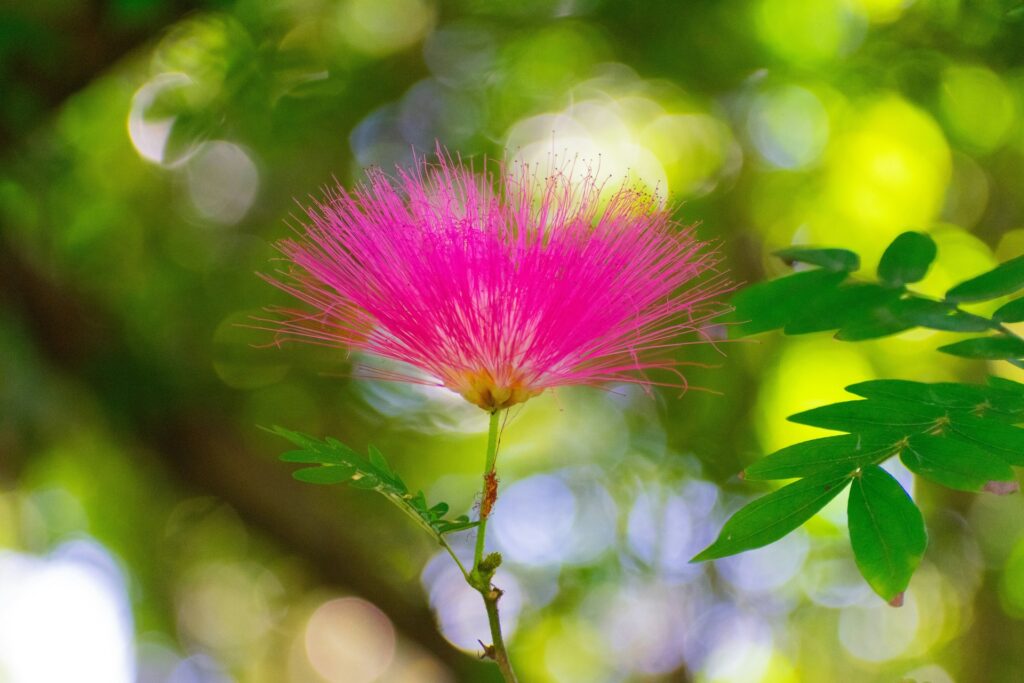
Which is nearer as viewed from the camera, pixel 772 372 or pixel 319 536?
pixel 319 536

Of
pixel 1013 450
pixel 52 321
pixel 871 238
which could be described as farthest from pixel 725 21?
pixel 1013 450

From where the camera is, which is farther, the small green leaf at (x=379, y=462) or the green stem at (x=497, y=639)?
the small green leaf at (x=379, y=462)

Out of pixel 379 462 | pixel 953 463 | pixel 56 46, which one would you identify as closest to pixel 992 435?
pixel 953 463

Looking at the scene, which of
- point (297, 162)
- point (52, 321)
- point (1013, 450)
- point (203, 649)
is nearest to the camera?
point (1013, 450)

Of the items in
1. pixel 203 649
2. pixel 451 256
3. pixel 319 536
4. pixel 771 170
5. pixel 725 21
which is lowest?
pixel 203 649

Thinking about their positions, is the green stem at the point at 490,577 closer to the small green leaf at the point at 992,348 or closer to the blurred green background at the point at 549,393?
the small green leaf at the point at 992,348

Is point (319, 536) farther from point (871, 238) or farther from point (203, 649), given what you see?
point (871, 238)

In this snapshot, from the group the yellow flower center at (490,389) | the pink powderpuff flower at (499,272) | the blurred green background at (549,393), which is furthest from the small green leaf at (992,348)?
the blurred green background at (549,393)

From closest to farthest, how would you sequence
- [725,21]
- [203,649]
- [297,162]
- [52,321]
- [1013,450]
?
[1013,450] → [52,321] → [725,21] → [297,162] → [203,649]
